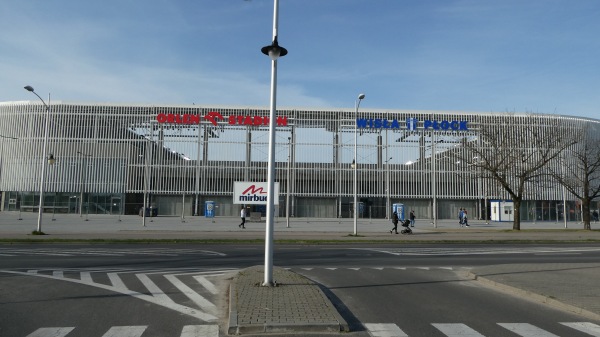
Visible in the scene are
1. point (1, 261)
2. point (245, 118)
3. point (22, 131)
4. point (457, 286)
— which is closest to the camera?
point (457, 286)

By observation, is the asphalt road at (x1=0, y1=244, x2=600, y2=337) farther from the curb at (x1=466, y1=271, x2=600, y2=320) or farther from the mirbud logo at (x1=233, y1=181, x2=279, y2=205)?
the mirbud logo at (x1=233, y1=181, x2=279, y2=205)

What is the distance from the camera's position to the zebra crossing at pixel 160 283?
8695mm

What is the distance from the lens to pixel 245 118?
63.0 meters

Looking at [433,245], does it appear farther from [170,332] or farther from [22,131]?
[22,131]

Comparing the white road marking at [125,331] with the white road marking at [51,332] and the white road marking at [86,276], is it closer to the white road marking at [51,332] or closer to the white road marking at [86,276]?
the white road marking at [51,332]

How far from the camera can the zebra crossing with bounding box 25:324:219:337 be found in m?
6.53

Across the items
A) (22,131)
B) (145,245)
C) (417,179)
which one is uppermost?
(22,131)

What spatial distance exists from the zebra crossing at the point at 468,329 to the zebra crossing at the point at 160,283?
8.90 feet

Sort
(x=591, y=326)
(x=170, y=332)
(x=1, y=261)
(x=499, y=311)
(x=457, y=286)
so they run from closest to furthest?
(x=170, y=332) → (x=591, y=326) → (x=499, y=311) → (x=457, y=286) → (x=1, y=261)

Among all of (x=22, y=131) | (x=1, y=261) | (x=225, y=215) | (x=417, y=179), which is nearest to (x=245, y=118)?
(x=225, y=215)

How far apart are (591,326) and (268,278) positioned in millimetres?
5899

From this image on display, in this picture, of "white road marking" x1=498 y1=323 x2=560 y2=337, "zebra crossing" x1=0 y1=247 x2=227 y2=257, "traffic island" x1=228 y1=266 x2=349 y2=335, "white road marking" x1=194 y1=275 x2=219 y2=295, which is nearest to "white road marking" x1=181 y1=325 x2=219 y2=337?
"traffic island" x1=228 y1=266 x2=349 y2=335

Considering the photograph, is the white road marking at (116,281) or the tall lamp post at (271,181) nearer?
the tall lamp post at (271,181)

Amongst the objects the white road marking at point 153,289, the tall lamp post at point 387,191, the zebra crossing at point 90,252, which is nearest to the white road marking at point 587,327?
the white road marking at point 153,289
